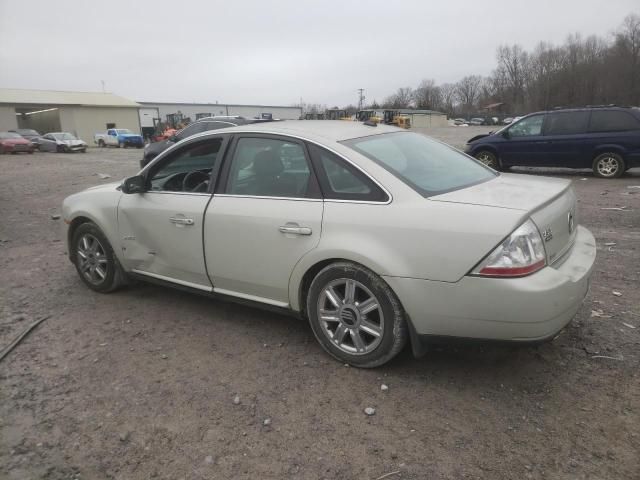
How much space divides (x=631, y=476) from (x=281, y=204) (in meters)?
2.41

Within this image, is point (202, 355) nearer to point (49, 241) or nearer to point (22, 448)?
point (22, 448)

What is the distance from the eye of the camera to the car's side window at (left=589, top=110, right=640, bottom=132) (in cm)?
1080

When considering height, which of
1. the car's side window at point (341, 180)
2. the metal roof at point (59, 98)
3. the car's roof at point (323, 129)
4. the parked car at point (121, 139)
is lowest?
the parked car at point (121, 139)

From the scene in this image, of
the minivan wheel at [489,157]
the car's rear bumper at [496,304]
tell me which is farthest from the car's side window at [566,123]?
the car's rear bumper at [496,304]

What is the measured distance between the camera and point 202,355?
3582 millimetres

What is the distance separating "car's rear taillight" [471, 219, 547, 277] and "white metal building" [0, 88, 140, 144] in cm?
5549

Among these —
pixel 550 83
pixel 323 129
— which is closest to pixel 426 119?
pixel 550 83

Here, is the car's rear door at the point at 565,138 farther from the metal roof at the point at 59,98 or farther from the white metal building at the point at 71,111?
the metal roof at the point at 59,98

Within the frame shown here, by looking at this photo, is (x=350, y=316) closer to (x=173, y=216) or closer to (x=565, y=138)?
(x=173, y=216)

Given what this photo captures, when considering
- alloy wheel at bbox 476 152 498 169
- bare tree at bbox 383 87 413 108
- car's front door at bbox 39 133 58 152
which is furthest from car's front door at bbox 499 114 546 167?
bare tree at bbox 383 87 413 108

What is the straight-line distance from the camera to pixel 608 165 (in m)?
11.2

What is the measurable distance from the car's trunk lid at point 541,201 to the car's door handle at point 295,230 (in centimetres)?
82

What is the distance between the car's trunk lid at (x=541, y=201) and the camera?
112 inches

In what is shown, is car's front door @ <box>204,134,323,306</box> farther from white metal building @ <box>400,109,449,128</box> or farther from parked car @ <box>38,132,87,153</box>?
white metal building @ <box>400,109,449,128</box>
